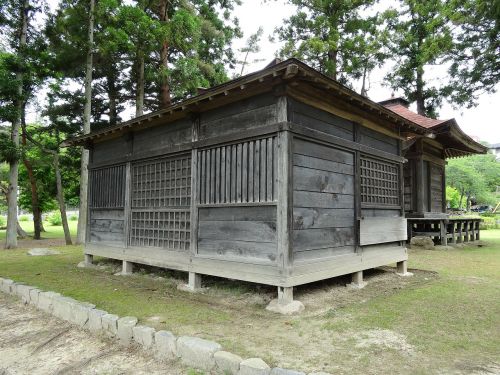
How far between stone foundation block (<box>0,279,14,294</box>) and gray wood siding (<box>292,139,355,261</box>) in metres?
5.85

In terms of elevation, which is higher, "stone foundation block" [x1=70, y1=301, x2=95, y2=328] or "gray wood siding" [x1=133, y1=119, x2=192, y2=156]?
"gray wood siding" [x1=133, y1=119, x2=192, y2=156]

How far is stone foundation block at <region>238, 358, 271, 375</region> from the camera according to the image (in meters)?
2.96

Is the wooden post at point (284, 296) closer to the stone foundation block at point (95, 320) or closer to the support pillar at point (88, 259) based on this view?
the stone foundation block at point (95, 320)

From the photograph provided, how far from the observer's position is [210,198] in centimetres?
631

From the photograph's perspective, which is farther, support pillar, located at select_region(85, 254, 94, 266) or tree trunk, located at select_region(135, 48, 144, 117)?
tree trunk, located at select_region(135, 48, 144, 117)

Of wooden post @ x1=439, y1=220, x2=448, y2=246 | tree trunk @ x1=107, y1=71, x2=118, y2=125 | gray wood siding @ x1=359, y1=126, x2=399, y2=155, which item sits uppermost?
tree trunk @ x1=107, y1=71, x2=118, y2=125

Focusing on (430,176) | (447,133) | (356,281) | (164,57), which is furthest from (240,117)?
(164,57)

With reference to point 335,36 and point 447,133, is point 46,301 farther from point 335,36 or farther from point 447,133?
point 335,36

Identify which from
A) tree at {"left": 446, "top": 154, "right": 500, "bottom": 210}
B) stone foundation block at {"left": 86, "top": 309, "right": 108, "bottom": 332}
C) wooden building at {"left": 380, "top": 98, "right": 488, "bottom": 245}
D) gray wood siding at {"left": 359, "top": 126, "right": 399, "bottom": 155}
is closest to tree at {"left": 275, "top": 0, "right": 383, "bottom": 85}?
wooden building at {"left": 380, "top": 98, "right": 488, "bottom": 245}

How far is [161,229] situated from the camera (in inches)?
291

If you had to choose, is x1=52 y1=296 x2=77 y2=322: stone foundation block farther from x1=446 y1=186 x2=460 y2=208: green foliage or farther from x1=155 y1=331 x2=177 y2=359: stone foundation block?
x1=446 y1=186 x2=460 y2=208: green foliage

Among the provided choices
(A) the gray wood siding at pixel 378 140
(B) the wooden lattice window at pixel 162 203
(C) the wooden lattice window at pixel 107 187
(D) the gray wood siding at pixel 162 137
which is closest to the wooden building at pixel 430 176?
(A) the gray wood siding at pixel 378 140

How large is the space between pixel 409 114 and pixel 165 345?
13656mm

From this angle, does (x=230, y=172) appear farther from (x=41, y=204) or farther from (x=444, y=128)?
(x=41, y=204)
